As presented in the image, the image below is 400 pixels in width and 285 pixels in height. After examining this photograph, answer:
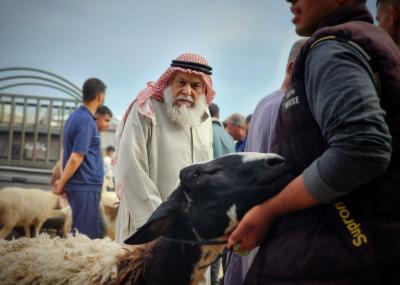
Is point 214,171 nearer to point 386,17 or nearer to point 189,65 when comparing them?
point 386,17

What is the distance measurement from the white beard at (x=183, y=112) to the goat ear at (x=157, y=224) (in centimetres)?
146

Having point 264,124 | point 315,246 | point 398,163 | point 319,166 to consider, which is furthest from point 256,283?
point 264,124

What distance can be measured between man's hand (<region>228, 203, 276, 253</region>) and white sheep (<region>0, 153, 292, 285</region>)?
0.11 meters

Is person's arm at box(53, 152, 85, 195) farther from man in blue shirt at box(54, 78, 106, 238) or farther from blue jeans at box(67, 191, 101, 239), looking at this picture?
blue jeans at box(67, 191, 101, 239)

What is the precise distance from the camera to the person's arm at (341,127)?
1.15 m

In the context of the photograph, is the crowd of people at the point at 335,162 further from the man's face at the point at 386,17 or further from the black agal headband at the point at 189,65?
the black agal headband at the point at 189,65

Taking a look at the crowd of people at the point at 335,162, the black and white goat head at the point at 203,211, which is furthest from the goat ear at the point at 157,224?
the crowd of people at the point at 335,162

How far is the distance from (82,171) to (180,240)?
2863mm

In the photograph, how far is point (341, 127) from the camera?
1.17 metres

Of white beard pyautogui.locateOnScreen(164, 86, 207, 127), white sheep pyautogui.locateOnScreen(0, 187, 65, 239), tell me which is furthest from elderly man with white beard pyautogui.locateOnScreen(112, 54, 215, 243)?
white sheep pyautogui.locateOnScreen(0, 187, 65, 239)

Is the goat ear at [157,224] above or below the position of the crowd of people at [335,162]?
below

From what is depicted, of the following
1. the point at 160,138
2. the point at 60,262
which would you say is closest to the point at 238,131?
the point at 160,138

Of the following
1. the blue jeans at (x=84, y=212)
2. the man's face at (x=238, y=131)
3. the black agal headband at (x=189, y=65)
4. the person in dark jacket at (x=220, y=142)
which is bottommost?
the blue jeans at (x=84, y=212)

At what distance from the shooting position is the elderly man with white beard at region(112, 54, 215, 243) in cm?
294
